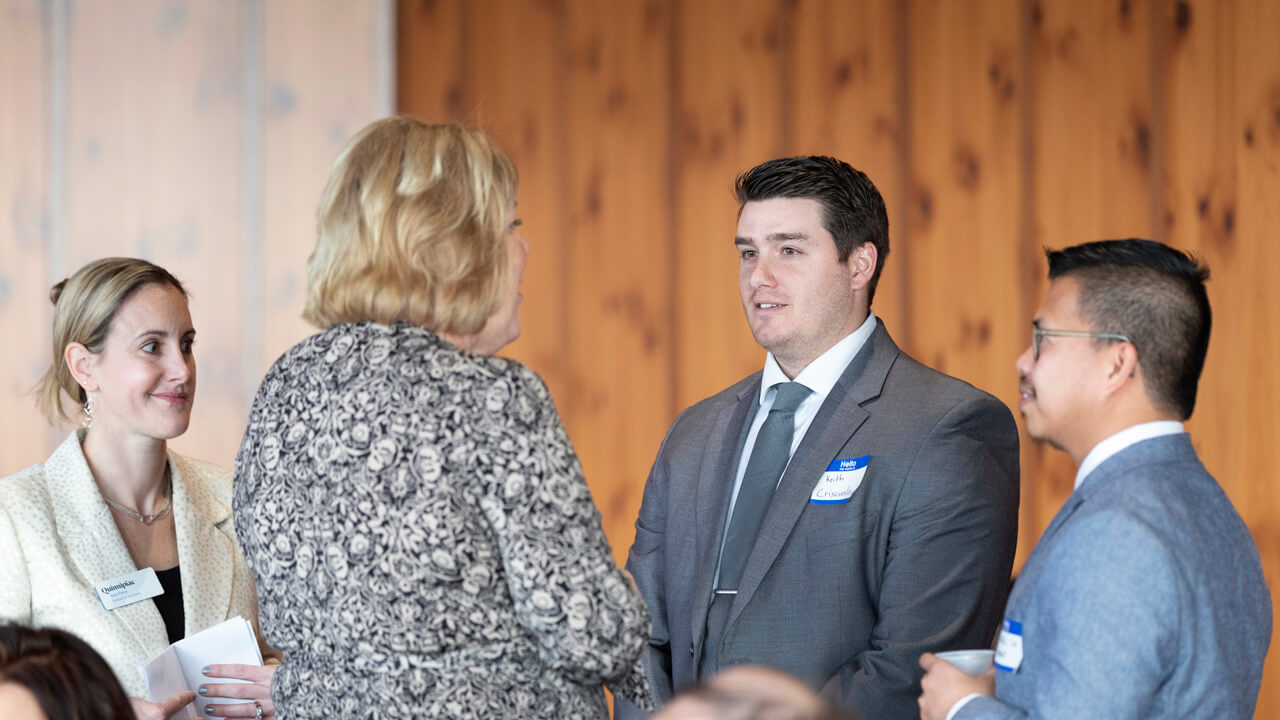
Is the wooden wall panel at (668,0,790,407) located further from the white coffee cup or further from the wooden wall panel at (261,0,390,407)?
the white coffee cup

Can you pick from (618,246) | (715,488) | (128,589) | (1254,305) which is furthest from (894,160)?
(128,589)

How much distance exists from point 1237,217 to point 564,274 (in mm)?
2287

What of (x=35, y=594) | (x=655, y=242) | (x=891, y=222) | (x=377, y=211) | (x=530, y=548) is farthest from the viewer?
(x=655, y=242)

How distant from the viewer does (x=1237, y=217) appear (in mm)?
3656

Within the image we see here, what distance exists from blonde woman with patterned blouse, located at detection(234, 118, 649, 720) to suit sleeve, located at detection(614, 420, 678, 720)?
91cm

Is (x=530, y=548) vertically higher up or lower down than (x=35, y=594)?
higher up

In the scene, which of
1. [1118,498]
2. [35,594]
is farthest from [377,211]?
[35,594]

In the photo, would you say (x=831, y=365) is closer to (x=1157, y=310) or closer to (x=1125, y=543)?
(x=1157, y=310)

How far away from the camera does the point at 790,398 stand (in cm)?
245

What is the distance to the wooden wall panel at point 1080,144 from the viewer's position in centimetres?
376

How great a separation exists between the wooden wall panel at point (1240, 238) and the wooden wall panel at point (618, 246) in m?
1.77

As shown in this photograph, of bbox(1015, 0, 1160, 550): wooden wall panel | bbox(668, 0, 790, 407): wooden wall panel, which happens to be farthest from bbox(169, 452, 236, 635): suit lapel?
bbox(1015, 0, 1160, 550): wooden wall panel

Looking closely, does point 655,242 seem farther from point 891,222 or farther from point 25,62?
point 25,62

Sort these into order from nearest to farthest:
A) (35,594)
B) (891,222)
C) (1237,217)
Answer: (35,594)
(1237,217)
(891,222)
